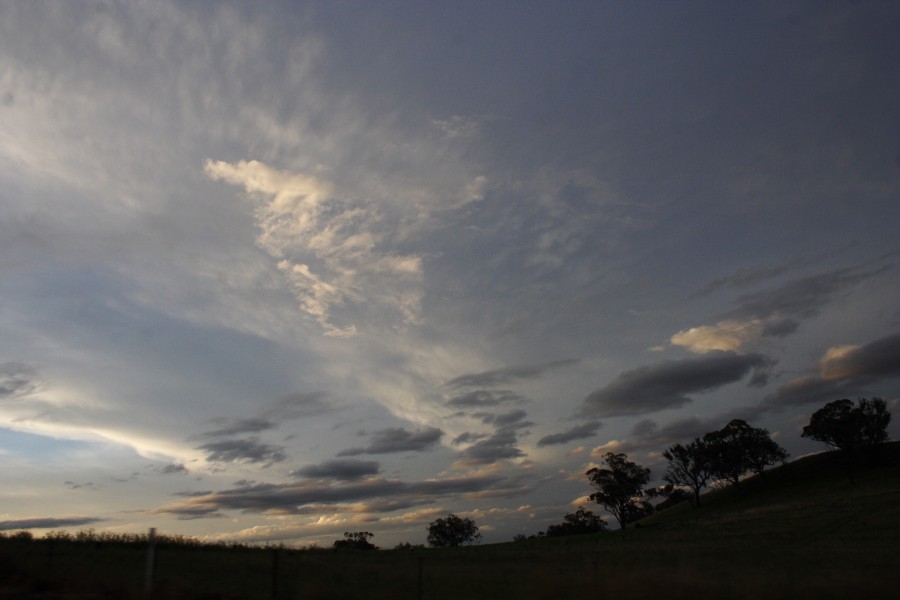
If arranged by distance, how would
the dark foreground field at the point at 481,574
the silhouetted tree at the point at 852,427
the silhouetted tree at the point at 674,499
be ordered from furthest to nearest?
1. the silhouetted tree at the point at 674,499
2. the silhouetted tree at the point at 852,427
3. the dark foreground field at the point at 481,574

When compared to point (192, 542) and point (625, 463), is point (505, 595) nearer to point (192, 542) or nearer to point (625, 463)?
point (192, 542)

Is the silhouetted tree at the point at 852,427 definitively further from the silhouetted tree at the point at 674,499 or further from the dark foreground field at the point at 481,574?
the dark foreground field at the point at 481,574

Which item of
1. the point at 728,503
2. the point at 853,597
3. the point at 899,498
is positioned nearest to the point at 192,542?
the point at 853,597

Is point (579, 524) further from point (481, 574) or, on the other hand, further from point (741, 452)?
point (481, 574)

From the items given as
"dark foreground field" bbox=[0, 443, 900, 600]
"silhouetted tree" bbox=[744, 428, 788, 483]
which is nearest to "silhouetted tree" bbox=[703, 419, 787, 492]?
"silhouetted tree" bbox=[744, 428, 788, 483]

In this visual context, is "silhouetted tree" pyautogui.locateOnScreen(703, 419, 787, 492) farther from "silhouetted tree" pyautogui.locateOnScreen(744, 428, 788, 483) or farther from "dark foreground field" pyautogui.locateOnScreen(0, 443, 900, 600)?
"dark foreground field" pyautogui.locateOnScreen(0, 443, 900, 600)

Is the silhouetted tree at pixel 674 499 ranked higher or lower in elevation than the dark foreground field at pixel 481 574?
higher

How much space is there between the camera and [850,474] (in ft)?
350

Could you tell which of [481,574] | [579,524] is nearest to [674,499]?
[579,524]

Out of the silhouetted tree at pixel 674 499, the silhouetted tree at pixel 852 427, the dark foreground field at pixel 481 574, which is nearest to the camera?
the dark foreground field at pixel 481 574

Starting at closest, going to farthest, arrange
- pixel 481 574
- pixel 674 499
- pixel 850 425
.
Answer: pixel 481 574 < pixel 850 425 < pixel 674 499

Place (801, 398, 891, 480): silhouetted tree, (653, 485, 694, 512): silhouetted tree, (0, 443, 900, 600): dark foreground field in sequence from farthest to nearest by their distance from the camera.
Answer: (653, 485, 694, 512): silhouetted tree
(801, 398, 891, 480): silhouetted tree
(0, 443, 900, 600): dark foreground field

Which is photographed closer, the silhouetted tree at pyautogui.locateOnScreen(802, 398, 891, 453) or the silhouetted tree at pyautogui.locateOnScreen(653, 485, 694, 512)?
the silhouetted tree at pyautogui.locateOnScreen(802, 398, 891, 453)

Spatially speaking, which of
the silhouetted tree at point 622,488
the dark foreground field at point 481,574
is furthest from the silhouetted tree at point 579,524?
the dark foreground field at point 481,574
